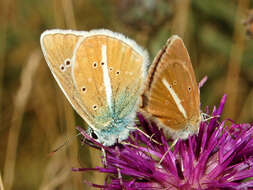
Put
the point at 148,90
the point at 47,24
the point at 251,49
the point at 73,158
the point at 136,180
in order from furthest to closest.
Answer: the point at 47,24, the point at 251,49, the point at 73,158, the point at 136,180, the point at 148,90

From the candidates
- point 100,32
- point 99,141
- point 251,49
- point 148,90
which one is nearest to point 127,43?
point 100,32

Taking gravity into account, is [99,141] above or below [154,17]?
below

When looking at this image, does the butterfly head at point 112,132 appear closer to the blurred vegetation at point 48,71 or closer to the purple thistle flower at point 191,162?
the purple thistle flower at point 191,162

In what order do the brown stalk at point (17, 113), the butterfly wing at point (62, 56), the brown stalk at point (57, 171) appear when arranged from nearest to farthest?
the butterfly wing at point (62, 56) → the brown stalk at point (57, 171) → the brown stalk at point (17, 113)

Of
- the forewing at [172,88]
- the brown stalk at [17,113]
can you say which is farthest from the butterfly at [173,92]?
the brown stalk at [17,113]

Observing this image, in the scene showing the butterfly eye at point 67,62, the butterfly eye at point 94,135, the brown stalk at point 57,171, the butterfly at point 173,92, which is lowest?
the brown stalk at point 57,171

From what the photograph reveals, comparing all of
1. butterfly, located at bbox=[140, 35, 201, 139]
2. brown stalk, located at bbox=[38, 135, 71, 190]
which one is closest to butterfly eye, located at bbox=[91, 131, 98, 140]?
butterfly, located at bbox=[140, 35, 201, 139]

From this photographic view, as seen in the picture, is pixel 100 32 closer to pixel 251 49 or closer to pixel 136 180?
pixel 136 180
